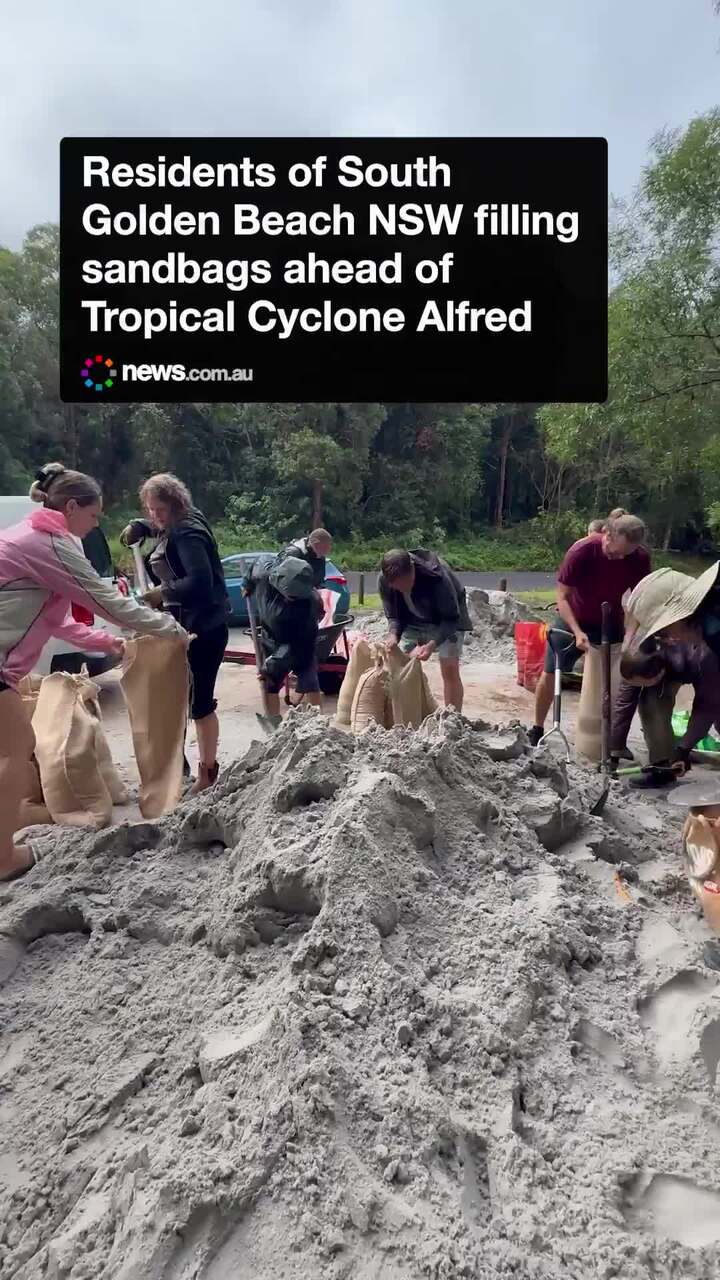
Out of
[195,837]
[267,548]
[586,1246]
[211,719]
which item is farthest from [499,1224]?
[267,548]

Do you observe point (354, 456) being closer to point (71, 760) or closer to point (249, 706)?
point (249, 706)

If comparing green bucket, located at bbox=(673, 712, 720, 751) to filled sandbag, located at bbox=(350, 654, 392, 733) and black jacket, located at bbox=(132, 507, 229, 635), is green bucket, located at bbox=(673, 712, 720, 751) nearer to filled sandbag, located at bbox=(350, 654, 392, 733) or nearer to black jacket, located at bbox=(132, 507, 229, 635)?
filled sandbag, located at bbox=(350, 654, 392, 733)

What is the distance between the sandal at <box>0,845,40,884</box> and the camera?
120 inches

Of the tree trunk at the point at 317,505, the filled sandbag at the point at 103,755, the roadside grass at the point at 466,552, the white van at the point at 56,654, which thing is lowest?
the filled sandbag at the point at 103,755

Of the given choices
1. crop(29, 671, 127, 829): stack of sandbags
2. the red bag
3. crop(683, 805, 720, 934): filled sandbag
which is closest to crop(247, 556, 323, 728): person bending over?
crop(29, 671, 127, 829): stack of sandbags

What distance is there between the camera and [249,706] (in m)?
6.23

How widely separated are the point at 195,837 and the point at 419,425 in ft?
78.4

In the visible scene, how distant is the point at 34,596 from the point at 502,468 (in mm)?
25118

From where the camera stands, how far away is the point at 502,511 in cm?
2770

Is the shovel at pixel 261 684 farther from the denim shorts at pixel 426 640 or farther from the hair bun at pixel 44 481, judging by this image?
the hair bun at pixel 44 481

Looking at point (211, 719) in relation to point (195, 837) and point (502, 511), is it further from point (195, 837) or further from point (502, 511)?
point (502, 511)

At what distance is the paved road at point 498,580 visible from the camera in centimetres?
1827

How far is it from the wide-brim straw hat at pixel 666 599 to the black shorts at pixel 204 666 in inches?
73.3

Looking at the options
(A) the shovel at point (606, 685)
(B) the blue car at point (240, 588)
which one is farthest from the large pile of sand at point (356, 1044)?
(B) the blue car at point (240, 588)
